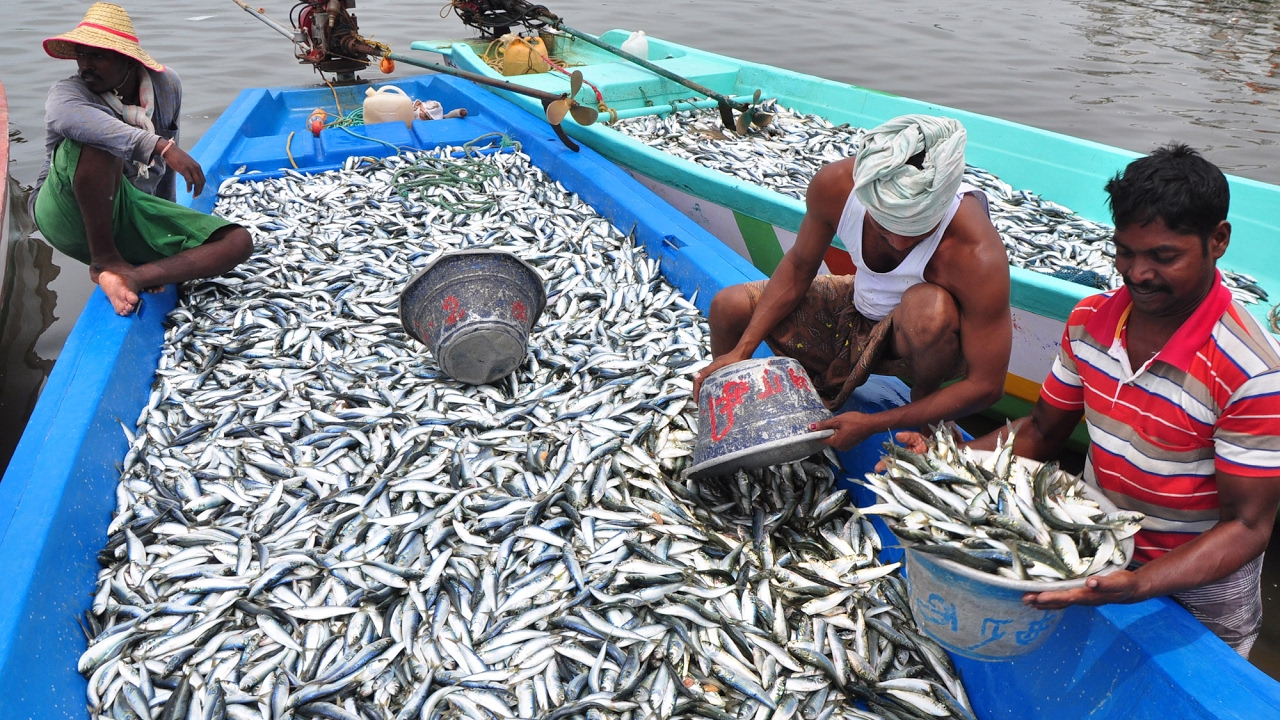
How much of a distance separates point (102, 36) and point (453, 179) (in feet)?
7.69

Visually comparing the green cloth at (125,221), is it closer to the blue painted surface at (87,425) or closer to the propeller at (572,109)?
the blue painted surface at (87,425)

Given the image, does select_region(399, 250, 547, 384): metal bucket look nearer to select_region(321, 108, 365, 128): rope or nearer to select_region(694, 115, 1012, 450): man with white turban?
select_region(694, 115, 1012, 450): man with white turban

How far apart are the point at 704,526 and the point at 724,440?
1.27 feet

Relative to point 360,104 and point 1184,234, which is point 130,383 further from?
point 360,104

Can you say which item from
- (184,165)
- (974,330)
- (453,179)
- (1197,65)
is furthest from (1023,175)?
(1197,65)

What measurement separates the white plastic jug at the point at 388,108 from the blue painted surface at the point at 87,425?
0.72m

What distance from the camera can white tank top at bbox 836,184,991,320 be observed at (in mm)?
2455

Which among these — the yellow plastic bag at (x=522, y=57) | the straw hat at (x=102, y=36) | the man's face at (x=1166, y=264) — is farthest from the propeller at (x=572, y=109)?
the man's face at (x=1166, y=264)

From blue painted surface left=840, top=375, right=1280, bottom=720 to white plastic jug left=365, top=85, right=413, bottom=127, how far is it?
6130 millimetres

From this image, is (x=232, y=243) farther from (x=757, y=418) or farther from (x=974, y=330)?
(x=974, y=330)

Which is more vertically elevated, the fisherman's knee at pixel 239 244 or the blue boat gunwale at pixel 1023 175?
the blue boat gunwale at pixel 1023 175

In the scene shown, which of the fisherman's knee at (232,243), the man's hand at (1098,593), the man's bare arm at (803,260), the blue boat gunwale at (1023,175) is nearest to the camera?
the man's hand at (1098,593)

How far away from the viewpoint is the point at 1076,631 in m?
1.94

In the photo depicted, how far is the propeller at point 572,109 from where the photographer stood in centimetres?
530
